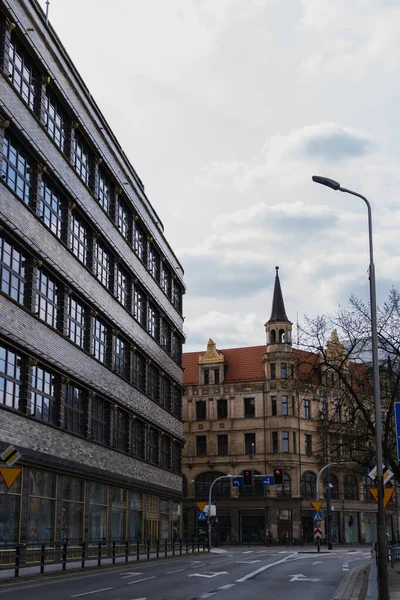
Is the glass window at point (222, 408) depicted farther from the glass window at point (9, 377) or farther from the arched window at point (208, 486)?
the glass window at point (9, 377)

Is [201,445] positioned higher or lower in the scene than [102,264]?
lower

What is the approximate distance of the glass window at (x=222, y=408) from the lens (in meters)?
84.3

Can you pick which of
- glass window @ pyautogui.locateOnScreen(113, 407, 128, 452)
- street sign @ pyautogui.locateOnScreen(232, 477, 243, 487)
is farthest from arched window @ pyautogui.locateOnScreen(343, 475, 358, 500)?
glass window @ pyautogui.locateOnScreen(113, 407, 128, 452)

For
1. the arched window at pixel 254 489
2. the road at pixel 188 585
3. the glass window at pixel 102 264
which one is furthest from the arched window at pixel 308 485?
the road at pixel 188 585

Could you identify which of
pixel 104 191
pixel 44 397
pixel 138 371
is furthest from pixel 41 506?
pixel 104 191

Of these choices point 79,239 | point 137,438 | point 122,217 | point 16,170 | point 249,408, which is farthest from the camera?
point 249,408

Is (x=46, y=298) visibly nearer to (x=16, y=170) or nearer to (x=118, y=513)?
(x=16, y=170)

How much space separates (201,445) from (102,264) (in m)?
46.8

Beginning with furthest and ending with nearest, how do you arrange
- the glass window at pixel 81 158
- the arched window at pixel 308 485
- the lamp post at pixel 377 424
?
the arched window at pixel 308 485, the glass window at pixel 81 158, the lamp post at pixel 377 424

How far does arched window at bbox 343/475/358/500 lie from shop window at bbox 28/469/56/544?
5693cm

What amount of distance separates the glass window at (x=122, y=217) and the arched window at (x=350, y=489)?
47.7m

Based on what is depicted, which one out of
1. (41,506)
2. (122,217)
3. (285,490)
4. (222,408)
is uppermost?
(122,217)

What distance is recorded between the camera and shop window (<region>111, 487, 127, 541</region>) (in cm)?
4057

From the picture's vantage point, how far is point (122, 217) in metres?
45.7
